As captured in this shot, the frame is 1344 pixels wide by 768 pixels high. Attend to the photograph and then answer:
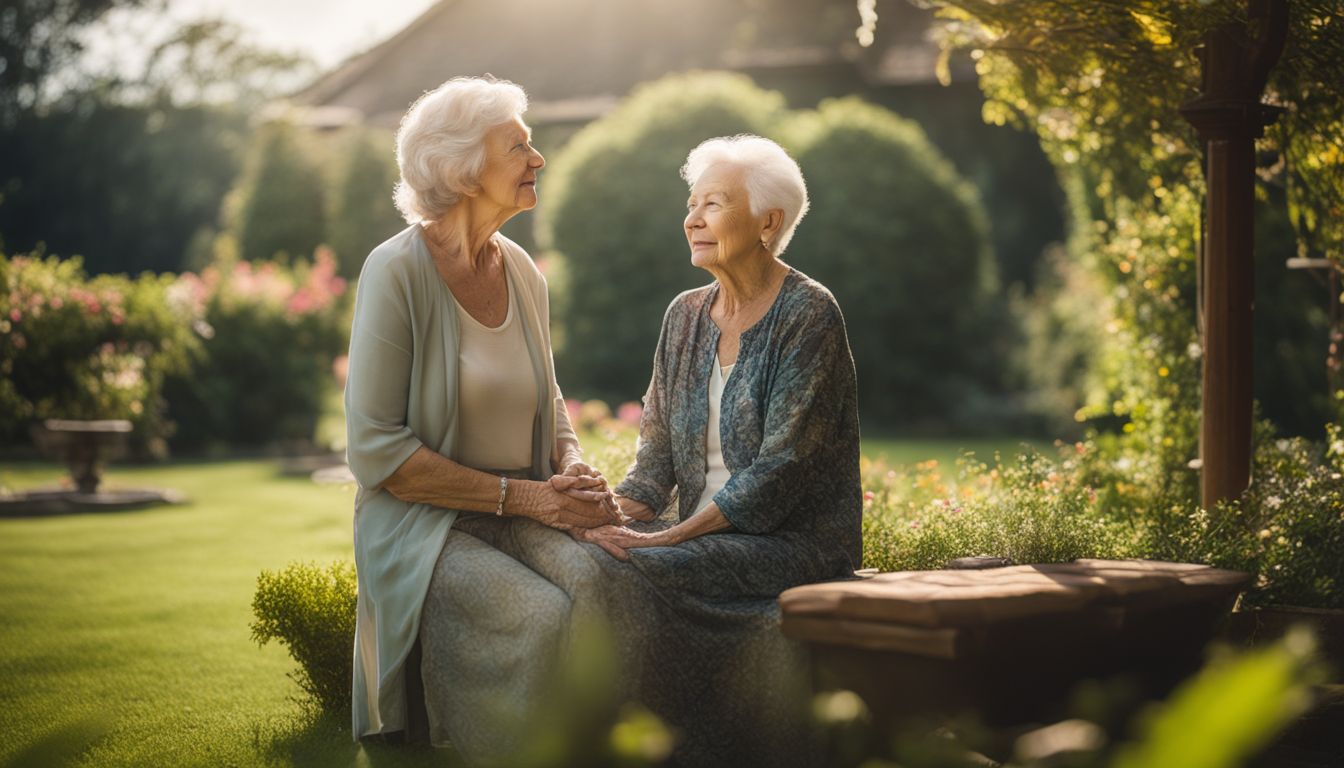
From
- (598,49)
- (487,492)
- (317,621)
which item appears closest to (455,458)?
(487,492)

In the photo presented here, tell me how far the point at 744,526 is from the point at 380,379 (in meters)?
1.17

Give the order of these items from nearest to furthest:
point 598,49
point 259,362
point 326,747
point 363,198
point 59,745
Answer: point 59,745, point 326,747, point 259,362, point 363,198, point 598,49

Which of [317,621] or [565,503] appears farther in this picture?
[317,621]

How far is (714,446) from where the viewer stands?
4.28 metres

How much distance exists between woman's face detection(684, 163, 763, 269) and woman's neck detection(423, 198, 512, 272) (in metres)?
0.62

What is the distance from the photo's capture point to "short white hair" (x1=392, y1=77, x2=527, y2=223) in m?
4.11

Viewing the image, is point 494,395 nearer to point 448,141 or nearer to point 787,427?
point 448,141

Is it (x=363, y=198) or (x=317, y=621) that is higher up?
(x=363, y=198)

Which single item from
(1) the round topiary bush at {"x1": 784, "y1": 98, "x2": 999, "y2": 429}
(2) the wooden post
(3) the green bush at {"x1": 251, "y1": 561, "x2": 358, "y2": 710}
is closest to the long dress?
(3) the green bush at {"x1": 251, "y1": 561, "x2": 358, "y2": 710}

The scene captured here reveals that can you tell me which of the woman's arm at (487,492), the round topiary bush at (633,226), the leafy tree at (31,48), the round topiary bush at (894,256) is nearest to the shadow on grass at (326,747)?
the woman's arm at (487,492)

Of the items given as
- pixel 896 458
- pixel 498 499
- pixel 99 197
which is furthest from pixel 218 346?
pixel 99 197

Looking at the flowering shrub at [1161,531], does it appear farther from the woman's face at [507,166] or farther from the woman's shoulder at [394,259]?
the woman's shoulder at [394,259]

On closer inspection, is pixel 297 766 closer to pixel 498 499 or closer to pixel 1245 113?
pixel 498 499

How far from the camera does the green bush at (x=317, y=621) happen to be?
478 cm
